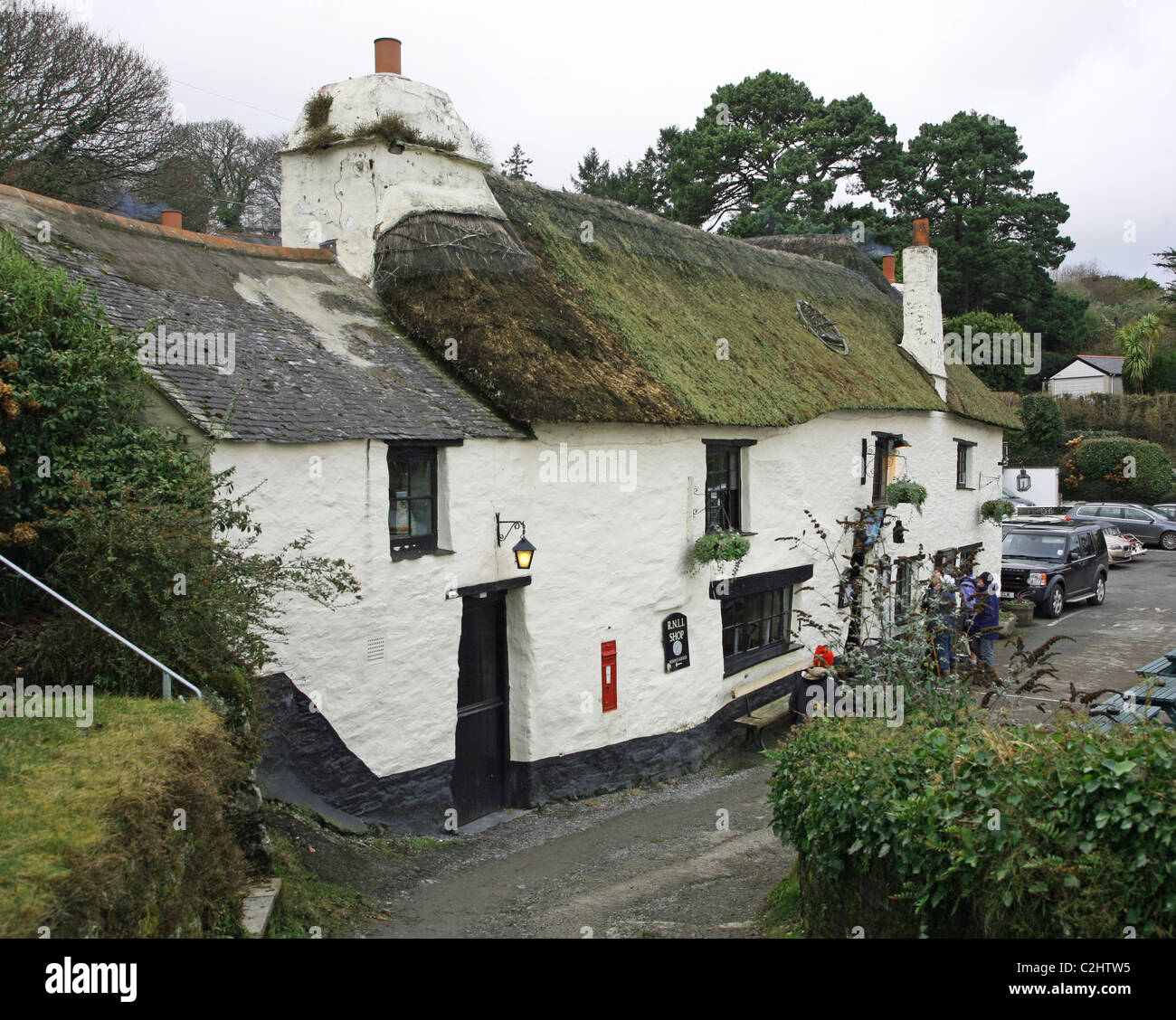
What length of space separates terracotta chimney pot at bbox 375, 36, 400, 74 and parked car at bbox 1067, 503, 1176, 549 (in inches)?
1073

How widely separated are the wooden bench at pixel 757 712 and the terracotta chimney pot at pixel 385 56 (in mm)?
9482

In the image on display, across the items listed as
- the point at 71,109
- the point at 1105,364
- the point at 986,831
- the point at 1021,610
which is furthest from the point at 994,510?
the point at 1105,364

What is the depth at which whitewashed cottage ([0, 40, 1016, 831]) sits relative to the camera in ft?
28.0

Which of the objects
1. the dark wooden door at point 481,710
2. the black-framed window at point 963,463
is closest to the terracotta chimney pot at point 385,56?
the dark wooden door at point 481,710

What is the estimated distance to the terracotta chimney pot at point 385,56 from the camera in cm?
1242

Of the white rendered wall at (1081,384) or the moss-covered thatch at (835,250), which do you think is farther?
the white rendered wall at (1081,384)

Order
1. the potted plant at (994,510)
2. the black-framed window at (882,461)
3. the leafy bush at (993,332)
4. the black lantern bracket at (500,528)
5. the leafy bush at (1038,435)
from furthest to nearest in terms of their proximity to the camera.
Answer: the leafy bush at (1038,435), the leafy bush at (993,332), the potted plant at (994,510), the black-framed window at (882,461), the black lantern bracket at (500,528)

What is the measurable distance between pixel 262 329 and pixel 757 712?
8.40 m

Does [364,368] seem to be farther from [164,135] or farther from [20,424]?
[164,135]

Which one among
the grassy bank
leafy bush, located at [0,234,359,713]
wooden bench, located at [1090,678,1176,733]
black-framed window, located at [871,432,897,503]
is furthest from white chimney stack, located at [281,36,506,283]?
wooden bench, located at [1090,678,1176,733]

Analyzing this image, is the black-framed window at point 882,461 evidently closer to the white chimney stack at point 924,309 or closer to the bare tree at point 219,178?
the white chimney stack at point 924,309

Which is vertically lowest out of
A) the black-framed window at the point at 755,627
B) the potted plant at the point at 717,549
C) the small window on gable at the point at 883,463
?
the black-framed window at the point at 755,627

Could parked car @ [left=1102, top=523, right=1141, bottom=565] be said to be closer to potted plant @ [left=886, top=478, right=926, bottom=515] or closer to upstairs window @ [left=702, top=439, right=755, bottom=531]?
potted plant @ [left=886, top=478, right=926, bottom=515]

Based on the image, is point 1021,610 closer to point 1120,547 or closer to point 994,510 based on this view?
point 994,510
